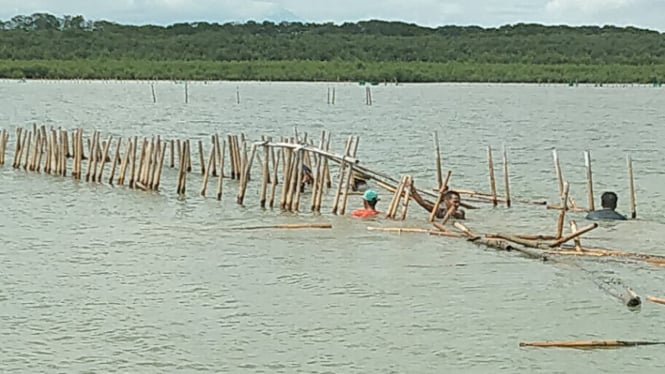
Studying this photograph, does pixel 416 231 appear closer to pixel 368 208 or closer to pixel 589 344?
pixel 368 208

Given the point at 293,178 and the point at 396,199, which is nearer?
the point at 396,199

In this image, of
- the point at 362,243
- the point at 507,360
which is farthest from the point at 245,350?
the point at 362,243

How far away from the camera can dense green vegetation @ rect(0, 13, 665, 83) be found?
106625 mm

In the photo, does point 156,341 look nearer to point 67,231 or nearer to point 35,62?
point 67,231

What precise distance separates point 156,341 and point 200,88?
92727 millimetres

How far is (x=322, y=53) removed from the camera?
398 ft

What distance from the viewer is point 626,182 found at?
3178 cm

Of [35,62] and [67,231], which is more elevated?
[35,62]

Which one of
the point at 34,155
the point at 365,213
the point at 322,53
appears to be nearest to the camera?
the point at 365,213

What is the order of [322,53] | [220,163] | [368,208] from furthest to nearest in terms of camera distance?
[322,53]
[220,163]
[368,208]

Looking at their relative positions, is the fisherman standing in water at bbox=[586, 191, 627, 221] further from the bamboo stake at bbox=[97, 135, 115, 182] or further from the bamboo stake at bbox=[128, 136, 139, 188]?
the bamboo stake at bbox=[97, 135, 115, 182]

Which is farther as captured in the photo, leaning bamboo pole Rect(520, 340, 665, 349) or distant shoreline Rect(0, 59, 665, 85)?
distant shoreline Rect(0, 59, 665, 85)

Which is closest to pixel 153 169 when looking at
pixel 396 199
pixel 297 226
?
pixel 297 226

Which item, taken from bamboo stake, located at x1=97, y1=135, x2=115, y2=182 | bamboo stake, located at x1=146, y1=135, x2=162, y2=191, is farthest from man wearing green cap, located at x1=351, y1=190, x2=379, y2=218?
bamboo stake, located at x1=97, y1=135, x2=115, y2=182
